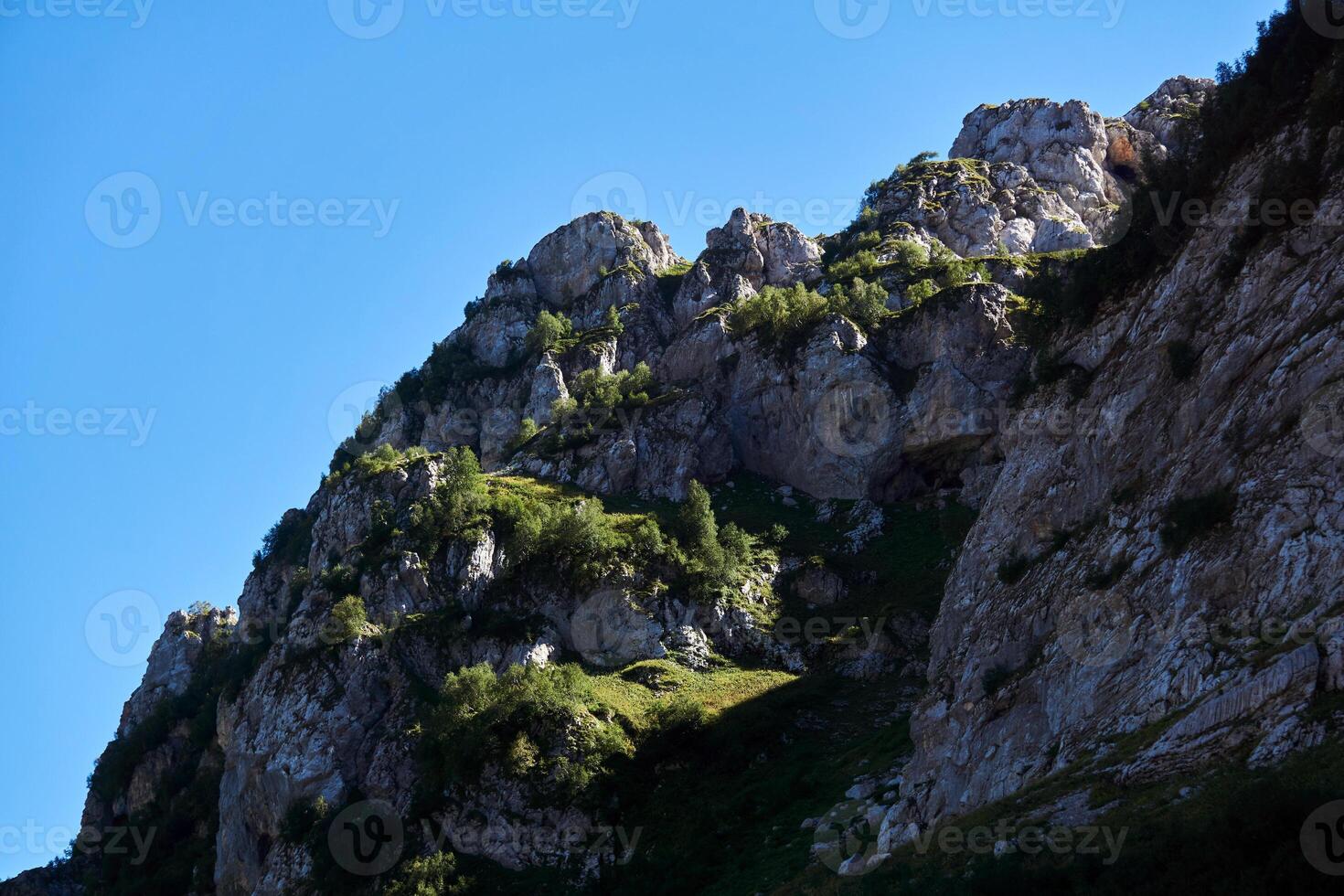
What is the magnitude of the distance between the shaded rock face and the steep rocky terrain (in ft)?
0.43

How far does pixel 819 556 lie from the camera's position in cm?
6297

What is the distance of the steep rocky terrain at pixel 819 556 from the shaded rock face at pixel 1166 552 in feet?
0.43

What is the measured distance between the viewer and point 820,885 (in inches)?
1315

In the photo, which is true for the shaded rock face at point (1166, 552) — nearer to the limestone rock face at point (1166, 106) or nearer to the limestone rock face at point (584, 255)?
the limestone rock face at point (584, 255)

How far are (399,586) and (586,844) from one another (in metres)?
20.0

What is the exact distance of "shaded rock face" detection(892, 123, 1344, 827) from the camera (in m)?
23.5

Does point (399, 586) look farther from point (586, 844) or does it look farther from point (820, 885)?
point (820, 885)

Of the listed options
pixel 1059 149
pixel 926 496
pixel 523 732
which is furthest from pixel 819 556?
pixel 1059 149

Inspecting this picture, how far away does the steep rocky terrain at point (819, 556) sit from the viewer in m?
27.7

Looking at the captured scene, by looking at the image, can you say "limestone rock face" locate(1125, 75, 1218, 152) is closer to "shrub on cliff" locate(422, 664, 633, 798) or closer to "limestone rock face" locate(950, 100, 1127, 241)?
"limestone rock face" locate(950, 100, 1127, 241)

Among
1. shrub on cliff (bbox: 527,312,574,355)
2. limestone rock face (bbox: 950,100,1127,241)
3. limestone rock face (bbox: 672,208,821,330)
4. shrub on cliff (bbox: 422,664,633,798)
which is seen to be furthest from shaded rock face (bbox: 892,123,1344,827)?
limestone rock face (bbox: 950,100,1127,241)

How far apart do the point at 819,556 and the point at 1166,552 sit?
34320mm

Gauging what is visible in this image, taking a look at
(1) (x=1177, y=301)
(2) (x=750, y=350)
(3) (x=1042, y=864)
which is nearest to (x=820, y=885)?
(3) (x=1042, y=864)

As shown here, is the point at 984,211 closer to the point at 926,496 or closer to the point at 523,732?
the point at 926,496
